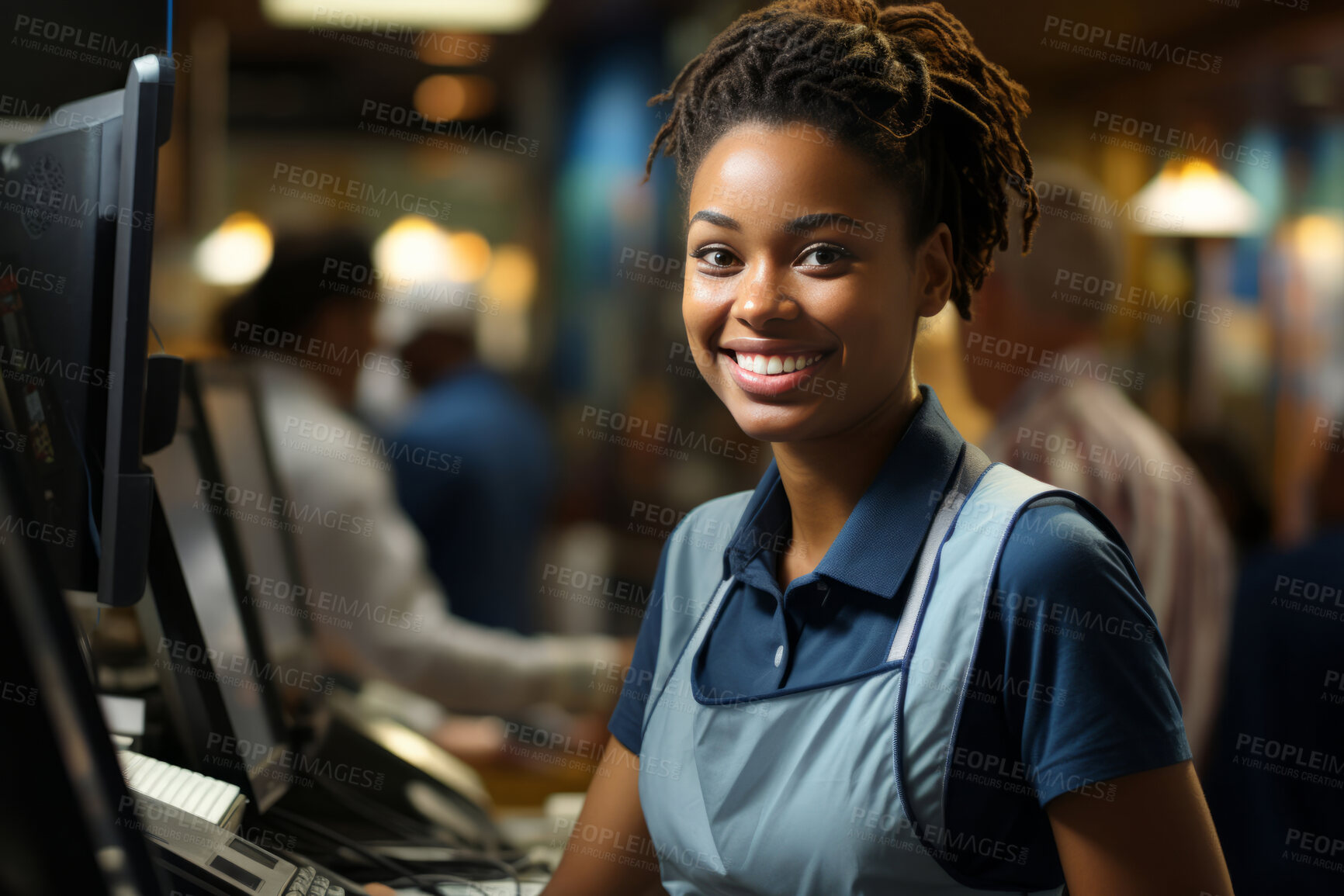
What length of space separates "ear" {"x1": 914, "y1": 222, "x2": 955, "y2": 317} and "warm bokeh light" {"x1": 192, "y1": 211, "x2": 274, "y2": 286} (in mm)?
6009

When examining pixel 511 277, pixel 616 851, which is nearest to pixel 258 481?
pixel 616 851

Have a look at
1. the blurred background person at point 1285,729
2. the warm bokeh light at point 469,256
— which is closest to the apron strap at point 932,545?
the blurred background person at point 1285,729

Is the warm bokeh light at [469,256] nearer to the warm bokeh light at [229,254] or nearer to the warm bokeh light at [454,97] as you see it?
the warm bokeh light at [454,97]

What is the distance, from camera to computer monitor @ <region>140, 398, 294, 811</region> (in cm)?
125

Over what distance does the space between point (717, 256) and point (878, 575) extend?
33 centimetres

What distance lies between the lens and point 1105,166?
591 centimetres

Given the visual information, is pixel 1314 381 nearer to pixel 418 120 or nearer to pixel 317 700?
pixel 317 700

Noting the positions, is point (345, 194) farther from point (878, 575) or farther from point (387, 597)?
point (878, 575)

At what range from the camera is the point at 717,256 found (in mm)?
1010

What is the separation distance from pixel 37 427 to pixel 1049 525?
1001 mm

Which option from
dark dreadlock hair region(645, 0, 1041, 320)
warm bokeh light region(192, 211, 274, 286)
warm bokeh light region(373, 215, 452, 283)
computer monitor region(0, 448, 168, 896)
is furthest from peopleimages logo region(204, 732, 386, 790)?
warm bokeh light region(373, 215, 452, 283)

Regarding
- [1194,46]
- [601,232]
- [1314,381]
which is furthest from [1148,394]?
[601,232]

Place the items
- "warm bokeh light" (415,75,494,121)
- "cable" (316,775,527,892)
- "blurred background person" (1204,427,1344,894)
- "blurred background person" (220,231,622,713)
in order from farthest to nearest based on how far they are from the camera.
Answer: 1. "warm bokeh light" (415,75,494,121)
2. "blurred background person" (220,231,622,713)
3. "blurred background person" (1204,427,1344,894)
4. "cable" (316,775,527,892)

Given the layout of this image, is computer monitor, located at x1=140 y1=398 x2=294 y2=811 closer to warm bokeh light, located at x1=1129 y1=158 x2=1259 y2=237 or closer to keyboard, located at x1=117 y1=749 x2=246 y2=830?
keyboard, located at x1=117 y1=749 x2=246 y2=830
